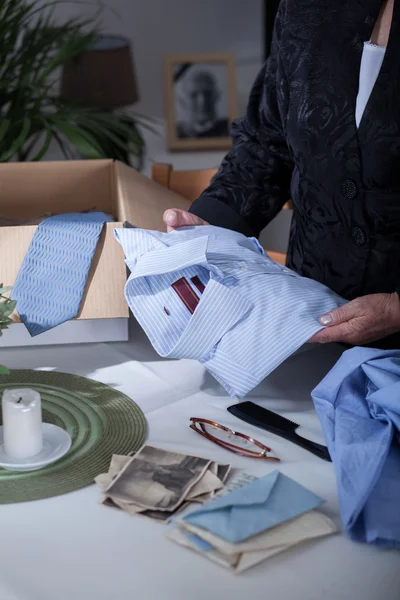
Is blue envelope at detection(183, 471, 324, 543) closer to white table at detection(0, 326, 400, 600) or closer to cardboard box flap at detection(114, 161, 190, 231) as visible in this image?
white table at detection(0, 326, 400, 600)

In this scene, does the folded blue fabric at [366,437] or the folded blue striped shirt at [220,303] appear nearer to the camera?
the folded blue fabric at [366,437]

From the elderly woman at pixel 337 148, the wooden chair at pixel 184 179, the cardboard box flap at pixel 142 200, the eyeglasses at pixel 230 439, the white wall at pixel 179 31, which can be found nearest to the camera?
the eyeglasses at pixel 230 439

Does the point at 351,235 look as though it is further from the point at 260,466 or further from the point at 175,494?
the point at 175,494

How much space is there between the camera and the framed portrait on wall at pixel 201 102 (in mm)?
4133

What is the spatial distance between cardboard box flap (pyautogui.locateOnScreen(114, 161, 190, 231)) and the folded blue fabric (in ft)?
1.86

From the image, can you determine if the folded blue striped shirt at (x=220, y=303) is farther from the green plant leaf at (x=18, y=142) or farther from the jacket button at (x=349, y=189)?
the green plant leaf at (x=18, y=142)

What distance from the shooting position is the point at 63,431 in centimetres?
101

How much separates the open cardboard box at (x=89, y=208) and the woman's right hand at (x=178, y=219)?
8cm

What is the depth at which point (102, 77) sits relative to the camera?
3.74 metres

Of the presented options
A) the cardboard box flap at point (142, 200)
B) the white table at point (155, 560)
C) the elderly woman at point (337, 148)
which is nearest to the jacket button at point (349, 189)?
the elderly woman at point (337, 148)

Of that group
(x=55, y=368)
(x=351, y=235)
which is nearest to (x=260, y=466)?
(x=55, y=368)

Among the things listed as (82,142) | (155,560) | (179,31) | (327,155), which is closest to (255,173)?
(327,155)

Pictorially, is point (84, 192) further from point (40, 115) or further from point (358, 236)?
point (40, 115)

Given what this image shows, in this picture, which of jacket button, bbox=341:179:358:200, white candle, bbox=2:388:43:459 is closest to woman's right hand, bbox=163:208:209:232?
jacket button, bbox=341:179:358:200
